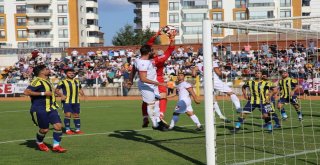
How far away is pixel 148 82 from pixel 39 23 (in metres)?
74.5

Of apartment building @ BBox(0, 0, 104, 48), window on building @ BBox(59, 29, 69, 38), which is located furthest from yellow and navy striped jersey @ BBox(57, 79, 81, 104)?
window on building @ BBox(59, 29, 69, 38)

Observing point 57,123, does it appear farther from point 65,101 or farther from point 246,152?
point 246,152

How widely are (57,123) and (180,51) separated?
31647mm

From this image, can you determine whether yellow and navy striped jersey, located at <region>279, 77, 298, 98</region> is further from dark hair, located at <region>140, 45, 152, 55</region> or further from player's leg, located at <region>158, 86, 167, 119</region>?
dark hair, located at <region>140, 45, 152, 55</region>

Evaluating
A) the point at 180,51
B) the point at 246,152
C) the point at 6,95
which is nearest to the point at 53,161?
the point at 246,152

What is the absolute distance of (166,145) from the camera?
35.0ft

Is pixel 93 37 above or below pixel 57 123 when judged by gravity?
above

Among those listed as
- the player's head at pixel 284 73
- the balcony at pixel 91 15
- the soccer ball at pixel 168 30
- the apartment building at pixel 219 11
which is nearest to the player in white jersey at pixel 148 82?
the soccer ball at pixel 168 30

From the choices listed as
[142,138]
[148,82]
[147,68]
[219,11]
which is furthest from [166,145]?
[219,11]

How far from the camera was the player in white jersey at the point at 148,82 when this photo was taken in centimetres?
1050

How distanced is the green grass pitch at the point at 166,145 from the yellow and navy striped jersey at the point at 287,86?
107cm

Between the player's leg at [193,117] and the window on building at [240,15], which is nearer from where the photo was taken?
the player's leg at [193,117]

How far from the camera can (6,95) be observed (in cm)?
3438

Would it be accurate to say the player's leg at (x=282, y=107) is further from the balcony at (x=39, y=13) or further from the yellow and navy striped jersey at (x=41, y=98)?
the balcony at (x=39, y=13)
